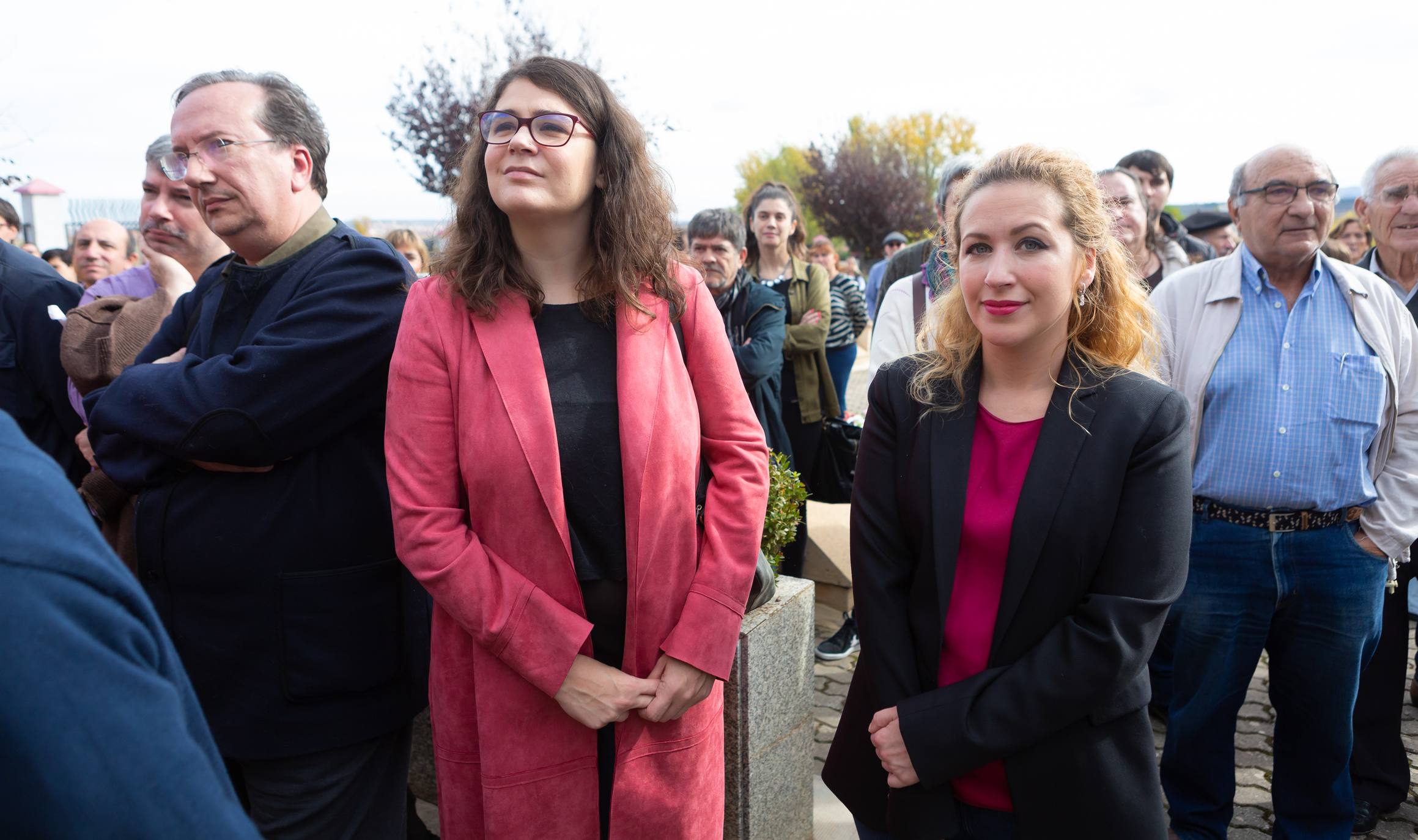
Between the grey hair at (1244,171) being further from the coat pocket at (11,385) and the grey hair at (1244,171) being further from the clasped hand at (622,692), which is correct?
the coat pocket at (11,385)

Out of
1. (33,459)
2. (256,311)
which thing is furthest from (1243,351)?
(33,459)

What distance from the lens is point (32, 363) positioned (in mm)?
3246

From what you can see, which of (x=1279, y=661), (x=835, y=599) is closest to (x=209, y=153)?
(x=1279, y=661)

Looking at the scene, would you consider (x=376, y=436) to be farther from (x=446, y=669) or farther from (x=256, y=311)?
(x=446, y=669)

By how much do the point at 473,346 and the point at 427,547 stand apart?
45 centimetres

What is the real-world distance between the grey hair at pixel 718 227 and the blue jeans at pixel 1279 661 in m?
2.82

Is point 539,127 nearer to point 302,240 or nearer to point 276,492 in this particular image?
point 302,240

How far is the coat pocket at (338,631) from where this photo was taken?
2121mm

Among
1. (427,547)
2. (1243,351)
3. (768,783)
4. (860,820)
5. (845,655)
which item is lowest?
(845,655)

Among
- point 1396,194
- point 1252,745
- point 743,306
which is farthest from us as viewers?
point 743,306

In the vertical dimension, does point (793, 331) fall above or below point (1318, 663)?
above

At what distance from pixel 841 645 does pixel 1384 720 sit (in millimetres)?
2455

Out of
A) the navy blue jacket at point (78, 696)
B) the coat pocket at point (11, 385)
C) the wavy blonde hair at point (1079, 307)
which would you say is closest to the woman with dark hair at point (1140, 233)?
the wavy blonde hair at point (1079, 307)

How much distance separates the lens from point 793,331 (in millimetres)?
5516
